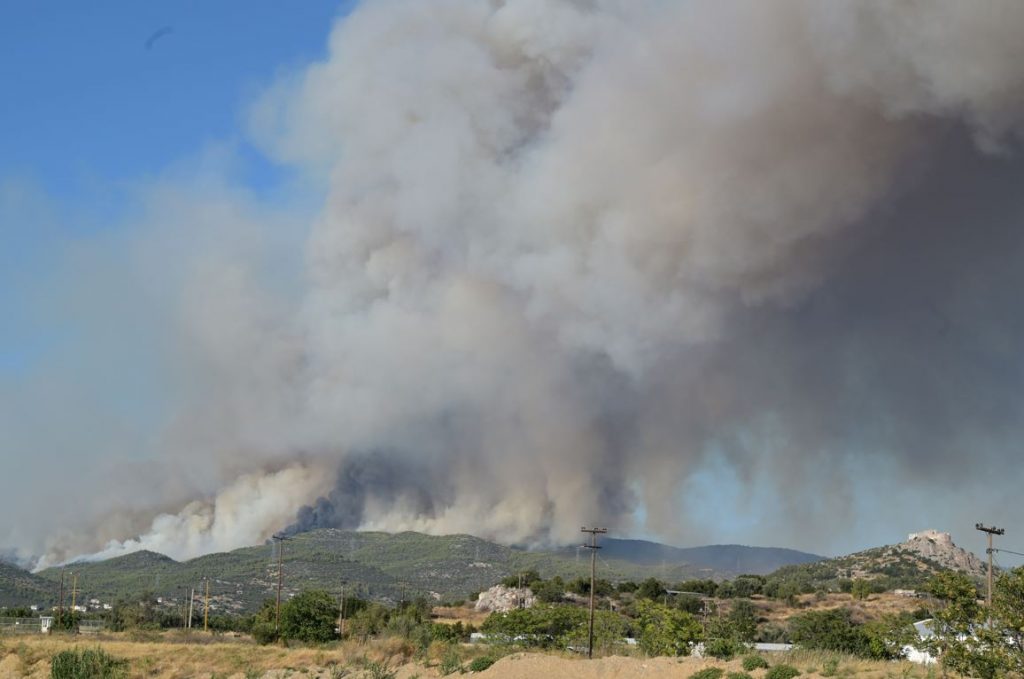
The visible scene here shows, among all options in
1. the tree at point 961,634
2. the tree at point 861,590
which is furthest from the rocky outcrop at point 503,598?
the tree at point 961,634

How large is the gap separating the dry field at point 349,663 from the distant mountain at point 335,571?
6799cm

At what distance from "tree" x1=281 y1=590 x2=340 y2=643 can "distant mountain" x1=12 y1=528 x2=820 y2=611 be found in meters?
56.3

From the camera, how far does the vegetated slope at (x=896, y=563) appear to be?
385 feet

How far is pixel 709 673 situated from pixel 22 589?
12239cm

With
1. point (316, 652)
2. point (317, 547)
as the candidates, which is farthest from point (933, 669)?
point (317, 547)

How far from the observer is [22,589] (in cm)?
12812

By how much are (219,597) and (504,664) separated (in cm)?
9615

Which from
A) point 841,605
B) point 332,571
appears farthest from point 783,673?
point 332,571

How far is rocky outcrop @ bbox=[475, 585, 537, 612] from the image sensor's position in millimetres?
90938

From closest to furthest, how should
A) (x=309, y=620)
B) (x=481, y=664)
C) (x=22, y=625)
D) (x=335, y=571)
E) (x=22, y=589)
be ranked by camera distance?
1. (x=481, y=664)
2. (x=309, y=620)
3. (x=22, y=625)
4. (x=22, y=589)
5. (x=335, y=571)

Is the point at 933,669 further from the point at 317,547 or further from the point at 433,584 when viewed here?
the point at 317,547

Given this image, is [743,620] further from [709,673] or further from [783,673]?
[783,673]

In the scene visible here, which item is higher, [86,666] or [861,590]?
[861,590]

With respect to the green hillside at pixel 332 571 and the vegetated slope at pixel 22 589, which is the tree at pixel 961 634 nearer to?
the green hillside at pixel 332 571
